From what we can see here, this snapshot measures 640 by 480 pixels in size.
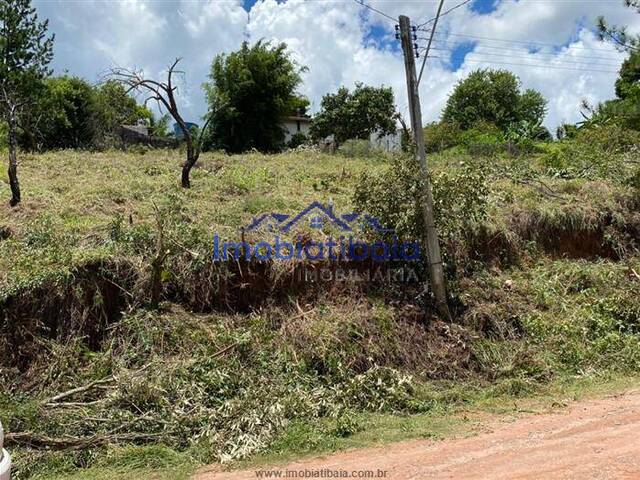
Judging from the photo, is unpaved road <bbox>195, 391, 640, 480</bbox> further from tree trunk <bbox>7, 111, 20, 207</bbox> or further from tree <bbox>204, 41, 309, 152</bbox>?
tree <bbox>204, 41, 309, 152</bbox>

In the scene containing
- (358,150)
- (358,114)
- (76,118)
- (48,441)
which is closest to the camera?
(48,441)

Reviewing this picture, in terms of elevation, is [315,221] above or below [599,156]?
below

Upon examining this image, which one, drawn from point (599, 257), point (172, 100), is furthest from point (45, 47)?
point (599, 257)

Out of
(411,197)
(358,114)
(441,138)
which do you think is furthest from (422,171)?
(358,114)

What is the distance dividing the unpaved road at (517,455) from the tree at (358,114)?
22.8 metres

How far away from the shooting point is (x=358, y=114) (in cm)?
2725

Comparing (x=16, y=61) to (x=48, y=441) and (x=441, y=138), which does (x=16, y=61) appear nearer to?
(x=48, y=441)

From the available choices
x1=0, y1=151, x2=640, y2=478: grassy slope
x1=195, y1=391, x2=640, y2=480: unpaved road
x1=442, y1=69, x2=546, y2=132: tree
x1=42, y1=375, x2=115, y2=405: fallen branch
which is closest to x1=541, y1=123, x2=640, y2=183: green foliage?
x1=0, y1=151, x2=640, y2=478: grassy slope

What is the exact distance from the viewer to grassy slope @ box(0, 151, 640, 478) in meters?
4.77

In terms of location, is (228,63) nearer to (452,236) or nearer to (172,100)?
(172,100)

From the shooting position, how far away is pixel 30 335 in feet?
19.1

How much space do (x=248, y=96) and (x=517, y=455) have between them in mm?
18002

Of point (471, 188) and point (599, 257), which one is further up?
point (471, 188)

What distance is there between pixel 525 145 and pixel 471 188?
32.2ft
